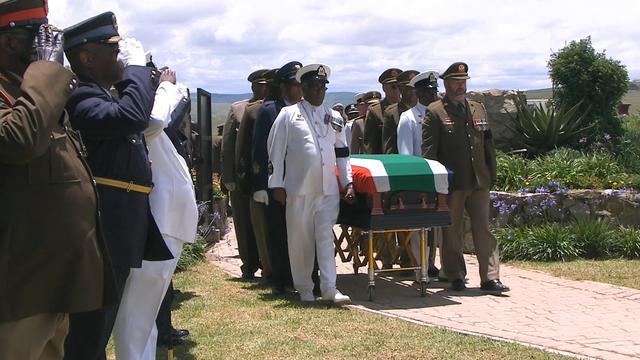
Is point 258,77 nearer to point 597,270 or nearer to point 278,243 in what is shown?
point 278,243

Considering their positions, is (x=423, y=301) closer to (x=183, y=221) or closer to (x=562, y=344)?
(x=562, y=344)

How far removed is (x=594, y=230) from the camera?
35.0ft

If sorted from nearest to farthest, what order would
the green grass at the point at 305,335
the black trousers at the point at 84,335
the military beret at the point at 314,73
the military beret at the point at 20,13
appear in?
the military beret at the point at 20,13 < the black trousers at the point at 84,335 < the green grass at the point at 305,335 < the military beret at the point at 314,73

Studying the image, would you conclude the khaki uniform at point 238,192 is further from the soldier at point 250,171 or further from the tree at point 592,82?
the tree at point 592,82

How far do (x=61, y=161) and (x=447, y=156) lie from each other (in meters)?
5.98

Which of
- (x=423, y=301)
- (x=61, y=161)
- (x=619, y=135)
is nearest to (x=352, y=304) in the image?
(x=423, y=301)

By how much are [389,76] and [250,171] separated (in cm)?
265

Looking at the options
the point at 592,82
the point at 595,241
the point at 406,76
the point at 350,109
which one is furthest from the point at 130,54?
the point at 350,109

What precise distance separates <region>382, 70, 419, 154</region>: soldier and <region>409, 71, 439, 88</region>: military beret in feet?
0.45

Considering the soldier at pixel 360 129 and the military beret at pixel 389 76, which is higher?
the military beret at pixel 389 76


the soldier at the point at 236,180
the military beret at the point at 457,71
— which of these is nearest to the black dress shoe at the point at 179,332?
the soldier at the point at 236,180

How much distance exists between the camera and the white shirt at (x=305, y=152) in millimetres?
8047

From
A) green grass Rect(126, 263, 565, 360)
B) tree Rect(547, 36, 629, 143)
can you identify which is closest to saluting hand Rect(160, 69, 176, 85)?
green grass Rect(126, 263, 565, 360)

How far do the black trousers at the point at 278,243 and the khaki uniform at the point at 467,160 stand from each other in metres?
1.57
